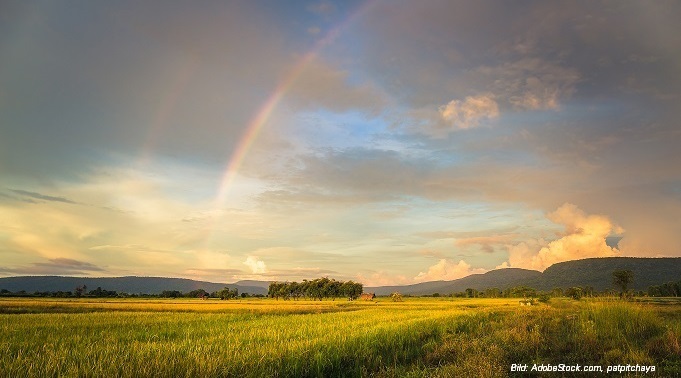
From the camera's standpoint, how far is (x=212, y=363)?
24.0ft

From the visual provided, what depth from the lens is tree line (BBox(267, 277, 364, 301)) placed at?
539 ft

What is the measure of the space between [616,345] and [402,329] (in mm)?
8137

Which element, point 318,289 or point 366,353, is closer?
point 366,353

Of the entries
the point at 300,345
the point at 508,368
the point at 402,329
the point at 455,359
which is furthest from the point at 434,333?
the point at 300,345

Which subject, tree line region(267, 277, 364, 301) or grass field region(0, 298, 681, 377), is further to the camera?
tree line region(267, 277, 364, 301)

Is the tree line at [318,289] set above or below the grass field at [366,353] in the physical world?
below

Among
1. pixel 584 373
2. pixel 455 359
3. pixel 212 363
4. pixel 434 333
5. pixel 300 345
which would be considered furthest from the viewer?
pixel 434 333

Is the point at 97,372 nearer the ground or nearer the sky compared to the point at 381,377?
nearer the sky

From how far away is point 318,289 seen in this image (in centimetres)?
16462

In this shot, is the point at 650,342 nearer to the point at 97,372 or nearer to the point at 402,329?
the point at 402,329

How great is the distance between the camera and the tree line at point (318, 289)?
164375 millimetres

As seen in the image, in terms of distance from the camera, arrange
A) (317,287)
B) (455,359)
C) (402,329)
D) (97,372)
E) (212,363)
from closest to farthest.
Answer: (97,372)
(212,363)
(455,359)
(402,329)
(317,287)

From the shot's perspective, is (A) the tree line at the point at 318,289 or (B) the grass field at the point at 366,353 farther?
(A) the tree line at the point at 318,289

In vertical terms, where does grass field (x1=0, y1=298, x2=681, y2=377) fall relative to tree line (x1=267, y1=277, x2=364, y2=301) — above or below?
above
